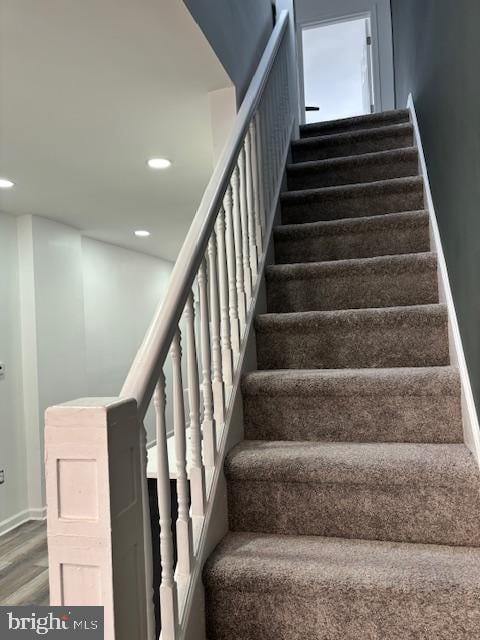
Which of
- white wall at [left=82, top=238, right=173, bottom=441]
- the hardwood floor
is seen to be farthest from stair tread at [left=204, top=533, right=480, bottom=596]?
white wall at [left=82, top=238, right=173, bottom=441]

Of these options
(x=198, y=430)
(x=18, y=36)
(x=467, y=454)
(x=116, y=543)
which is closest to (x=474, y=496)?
(x=467, y=454)

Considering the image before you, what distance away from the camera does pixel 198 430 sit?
129 cm

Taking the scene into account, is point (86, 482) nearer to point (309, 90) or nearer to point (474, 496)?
point (474, 496)

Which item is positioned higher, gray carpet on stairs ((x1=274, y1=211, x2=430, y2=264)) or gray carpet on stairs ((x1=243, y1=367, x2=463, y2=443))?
gray carpet on stairs ((x1=274, y1=211, x2=430, y2=264))

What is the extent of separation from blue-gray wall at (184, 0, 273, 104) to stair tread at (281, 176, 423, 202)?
2.08ft

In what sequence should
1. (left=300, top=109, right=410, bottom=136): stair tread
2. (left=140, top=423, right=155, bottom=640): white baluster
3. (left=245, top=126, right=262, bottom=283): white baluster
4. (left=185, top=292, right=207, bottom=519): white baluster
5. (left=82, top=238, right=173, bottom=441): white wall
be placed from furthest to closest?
(left=82, top=238, right=173, bottom=441): white wall, (left=300, top=109, right=410, bottom=136): stair tread, (left=245, top=126, right=262, bottom=283): white baluster, (left=185, top=292, right=207, bottom=519): white baluster, (left=140, top=423, right=155, bottom=640): white baluster

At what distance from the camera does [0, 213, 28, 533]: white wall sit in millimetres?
3730

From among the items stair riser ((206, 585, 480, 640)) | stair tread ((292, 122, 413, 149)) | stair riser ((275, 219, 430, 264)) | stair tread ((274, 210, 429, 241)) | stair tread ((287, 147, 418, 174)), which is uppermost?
stair tread ((292, 122, 413, 149))

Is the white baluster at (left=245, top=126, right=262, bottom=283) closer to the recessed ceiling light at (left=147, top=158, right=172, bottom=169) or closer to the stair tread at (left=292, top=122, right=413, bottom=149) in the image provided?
the recessed ceiling light at (left=147, top=158, right=172, bottom=169)

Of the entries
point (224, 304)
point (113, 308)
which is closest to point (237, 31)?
point (224, 304)

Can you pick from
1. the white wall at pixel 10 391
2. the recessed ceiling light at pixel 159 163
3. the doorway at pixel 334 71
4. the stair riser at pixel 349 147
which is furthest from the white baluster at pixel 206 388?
the doorway at pixel 334 71

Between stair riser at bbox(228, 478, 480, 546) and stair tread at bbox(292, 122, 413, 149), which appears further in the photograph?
stair tread at bbox(292, 122, 413, 149)
